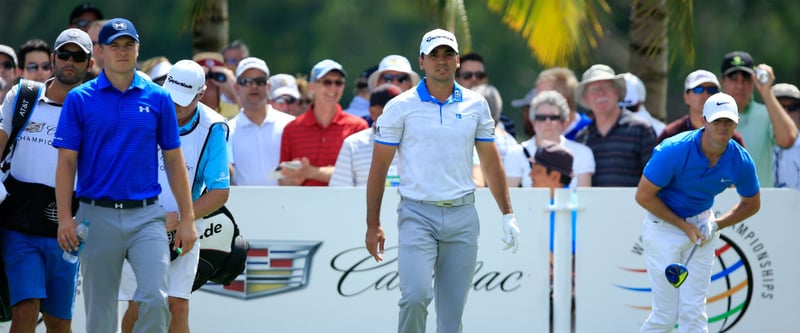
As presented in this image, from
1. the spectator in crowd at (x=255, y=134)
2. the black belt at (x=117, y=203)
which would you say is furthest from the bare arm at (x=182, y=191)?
the spectator in crowd at (x=255, y=134)

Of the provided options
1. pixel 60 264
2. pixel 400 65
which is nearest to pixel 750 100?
pixel 400 65

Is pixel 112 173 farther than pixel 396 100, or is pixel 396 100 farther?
pixel 396 100

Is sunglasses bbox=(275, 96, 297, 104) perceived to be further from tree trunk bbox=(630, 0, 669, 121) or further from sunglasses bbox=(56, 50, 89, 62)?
sunglasses bbox=(56, 50, 89, 62)

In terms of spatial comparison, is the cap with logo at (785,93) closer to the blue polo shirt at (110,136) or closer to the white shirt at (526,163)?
the white shirt at (526,163)

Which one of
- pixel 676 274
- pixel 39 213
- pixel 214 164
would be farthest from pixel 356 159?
pixel 39 213

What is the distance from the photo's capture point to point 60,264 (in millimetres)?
8758

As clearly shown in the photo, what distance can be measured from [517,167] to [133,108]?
14.9 feet

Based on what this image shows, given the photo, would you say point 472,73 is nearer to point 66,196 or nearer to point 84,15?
point 84,15

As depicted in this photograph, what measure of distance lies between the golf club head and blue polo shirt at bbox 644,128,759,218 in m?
0.41

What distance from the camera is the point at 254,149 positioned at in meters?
11.7

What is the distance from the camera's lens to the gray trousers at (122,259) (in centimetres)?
764

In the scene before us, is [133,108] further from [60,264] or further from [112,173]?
[60,264]

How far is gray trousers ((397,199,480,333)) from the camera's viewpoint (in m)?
8.23

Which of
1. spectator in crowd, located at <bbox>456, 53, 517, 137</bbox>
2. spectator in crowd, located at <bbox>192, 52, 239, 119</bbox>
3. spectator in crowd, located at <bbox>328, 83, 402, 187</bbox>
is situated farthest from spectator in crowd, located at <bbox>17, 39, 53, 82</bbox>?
spectator in crowd, located at <bbox>456, 53, 517, 137</bbox>
